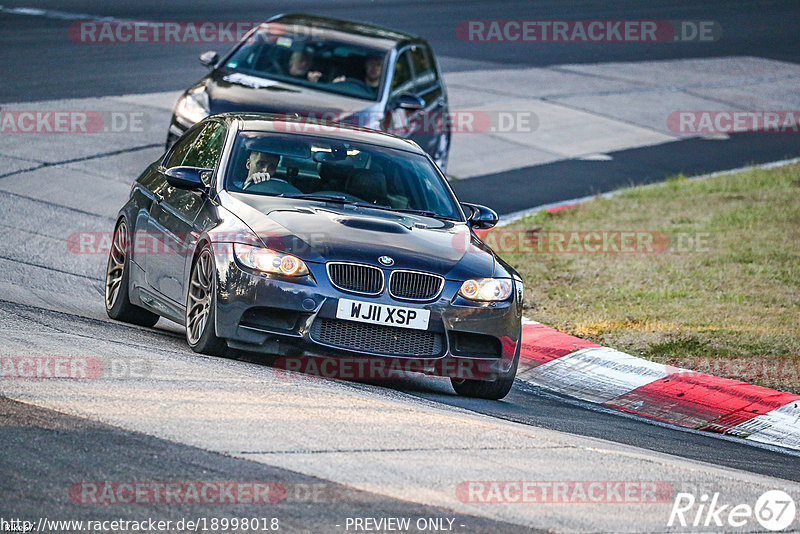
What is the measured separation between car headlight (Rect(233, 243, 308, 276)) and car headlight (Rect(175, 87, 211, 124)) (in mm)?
6309

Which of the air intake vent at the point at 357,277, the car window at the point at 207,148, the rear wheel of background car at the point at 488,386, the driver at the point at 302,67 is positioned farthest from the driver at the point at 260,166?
the driver at the point at 302,67

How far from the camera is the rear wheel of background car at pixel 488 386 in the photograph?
26.8ft

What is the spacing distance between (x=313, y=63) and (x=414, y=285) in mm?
7790

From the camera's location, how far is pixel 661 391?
9.12m

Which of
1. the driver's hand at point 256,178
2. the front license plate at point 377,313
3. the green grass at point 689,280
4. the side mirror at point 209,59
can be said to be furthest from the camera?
the side mirror at point 209,59

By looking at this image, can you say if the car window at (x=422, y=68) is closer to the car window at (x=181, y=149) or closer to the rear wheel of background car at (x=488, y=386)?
the car window at (x=181, y=149)

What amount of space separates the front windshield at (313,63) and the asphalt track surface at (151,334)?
7.75 ft

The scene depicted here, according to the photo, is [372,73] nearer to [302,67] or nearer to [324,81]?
[324,81]

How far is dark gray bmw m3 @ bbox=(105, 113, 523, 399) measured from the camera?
297 inches

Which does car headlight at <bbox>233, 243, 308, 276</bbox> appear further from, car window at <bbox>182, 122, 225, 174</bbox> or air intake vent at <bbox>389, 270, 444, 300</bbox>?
car window at <bbox>182, 122, 225, 174</bbox>

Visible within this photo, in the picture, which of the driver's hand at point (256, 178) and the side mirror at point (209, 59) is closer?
the driver's hand at point (256, 178)

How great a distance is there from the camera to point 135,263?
9.13 meters

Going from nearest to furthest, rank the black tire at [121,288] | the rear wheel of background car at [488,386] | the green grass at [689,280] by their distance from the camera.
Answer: the rear wheel of background car at [488,386] < the black tire at [121,288] < the green grass at [689,280]

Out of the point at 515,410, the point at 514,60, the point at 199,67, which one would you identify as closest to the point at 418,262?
the point at 515,410
